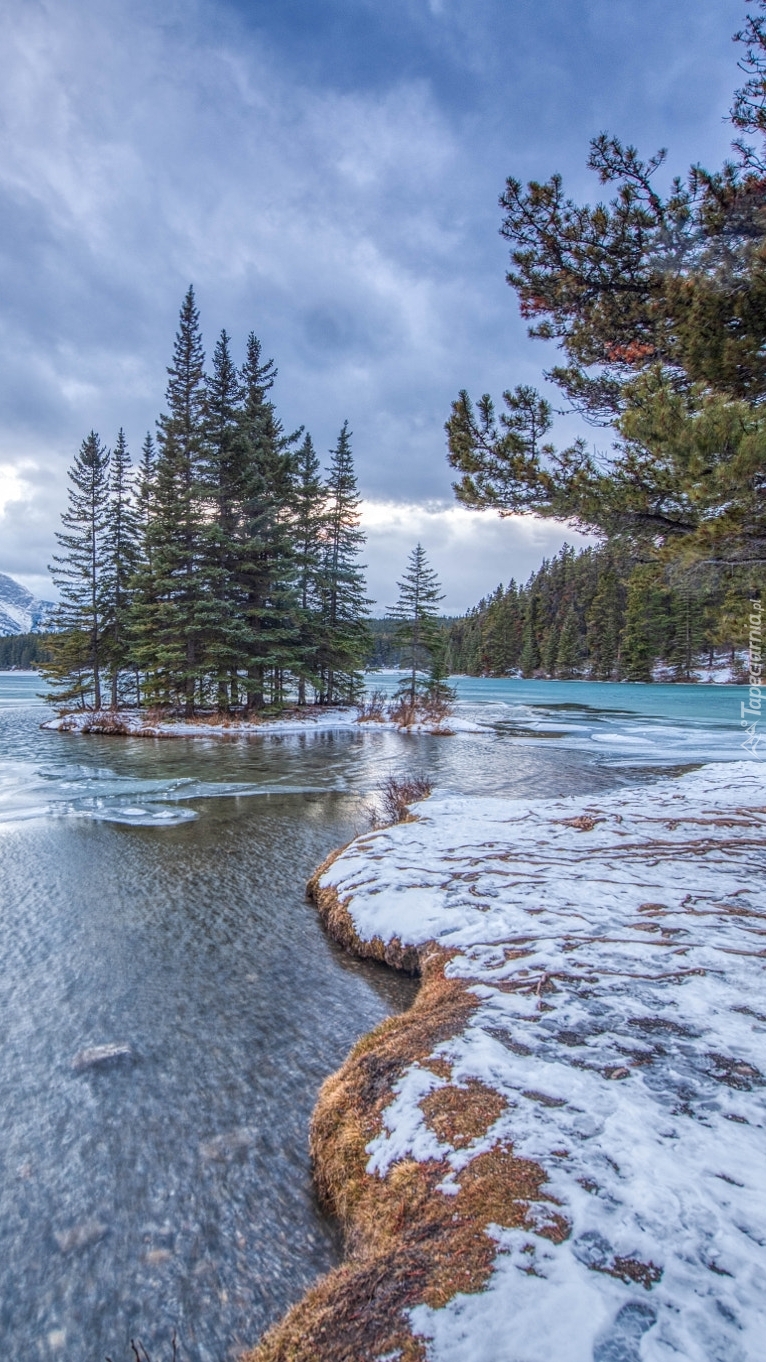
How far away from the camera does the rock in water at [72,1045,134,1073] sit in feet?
14.1

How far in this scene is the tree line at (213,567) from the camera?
25.1 m

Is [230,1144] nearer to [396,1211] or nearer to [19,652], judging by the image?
[396,1211]

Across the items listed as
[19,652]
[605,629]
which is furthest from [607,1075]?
[19,652]

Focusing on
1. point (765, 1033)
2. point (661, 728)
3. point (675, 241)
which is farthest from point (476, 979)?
point (661, 728)

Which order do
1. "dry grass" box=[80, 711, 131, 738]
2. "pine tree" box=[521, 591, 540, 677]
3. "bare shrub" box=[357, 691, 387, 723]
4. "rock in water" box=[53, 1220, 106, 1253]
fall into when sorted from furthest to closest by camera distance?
"pine tree" box=[521, 591, 540, 677] → "bare shrub" box=[357, 691, 387, 723] → "dry grass" box=[80, 711, 131, 738] → "rock in water" box=[53, 1220, 106, 1253]

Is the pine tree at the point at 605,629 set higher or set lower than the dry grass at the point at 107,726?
higher

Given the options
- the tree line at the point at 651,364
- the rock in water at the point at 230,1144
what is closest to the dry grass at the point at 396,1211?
the rock in water at the point at 230,1144

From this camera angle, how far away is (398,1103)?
3236 millimetres

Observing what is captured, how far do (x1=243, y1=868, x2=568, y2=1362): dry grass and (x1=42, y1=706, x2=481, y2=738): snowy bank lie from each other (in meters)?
21.2

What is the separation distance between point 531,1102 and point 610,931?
8.05 ft

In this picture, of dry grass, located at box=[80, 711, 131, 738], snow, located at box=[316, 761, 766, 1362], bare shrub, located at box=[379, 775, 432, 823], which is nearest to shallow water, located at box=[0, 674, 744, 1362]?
bare shrub, located at box=[379, 775, 432, 823]

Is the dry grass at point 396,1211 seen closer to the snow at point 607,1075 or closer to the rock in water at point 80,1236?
the snow at point 607,1075

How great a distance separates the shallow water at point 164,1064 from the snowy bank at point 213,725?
12.5 meters

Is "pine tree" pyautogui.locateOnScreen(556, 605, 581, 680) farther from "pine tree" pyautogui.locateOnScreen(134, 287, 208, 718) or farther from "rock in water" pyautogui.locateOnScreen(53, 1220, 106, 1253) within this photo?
"rock in water" pyautogui.locateOnScreen(53, 1220, 106, 1253)
